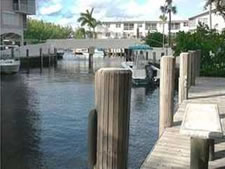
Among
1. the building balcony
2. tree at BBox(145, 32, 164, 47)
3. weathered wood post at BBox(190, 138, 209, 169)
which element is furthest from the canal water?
tree at BBox(145, 32, 164, 47)

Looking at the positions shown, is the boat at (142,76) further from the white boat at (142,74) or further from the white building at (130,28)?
the white building at (130,28)

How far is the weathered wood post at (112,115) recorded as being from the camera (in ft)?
14.2

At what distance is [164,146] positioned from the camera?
925cm

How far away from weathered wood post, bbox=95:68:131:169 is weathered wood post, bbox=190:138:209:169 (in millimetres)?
1349

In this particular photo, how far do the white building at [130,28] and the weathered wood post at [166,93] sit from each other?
118m

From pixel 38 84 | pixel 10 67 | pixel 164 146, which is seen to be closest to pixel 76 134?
pixel 164 146

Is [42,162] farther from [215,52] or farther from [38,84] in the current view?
[38,84]

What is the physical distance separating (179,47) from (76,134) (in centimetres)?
1639

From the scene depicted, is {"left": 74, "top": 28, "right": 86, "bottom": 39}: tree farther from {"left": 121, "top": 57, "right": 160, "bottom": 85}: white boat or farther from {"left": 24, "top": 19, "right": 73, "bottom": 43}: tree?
{"left": 121, "top": 57, "right": 160, "bottom": 85}: white boat

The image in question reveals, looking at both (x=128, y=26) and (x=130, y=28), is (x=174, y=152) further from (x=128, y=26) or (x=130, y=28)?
(x=128, y=26)

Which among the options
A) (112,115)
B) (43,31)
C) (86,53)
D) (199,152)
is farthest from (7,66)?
(43,31)

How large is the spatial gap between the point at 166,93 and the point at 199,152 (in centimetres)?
535

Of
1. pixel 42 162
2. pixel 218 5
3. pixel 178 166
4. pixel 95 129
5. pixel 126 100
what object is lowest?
pixel 42 162

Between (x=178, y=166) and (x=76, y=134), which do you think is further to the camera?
(x=76, y=134)
